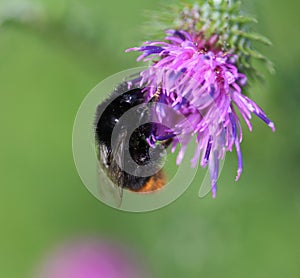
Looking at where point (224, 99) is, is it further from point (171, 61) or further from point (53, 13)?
point (53, 13)

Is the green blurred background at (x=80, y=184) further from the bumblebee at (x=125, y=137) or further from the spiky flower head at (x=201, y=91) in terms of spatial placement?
the bumblebee at (x=125, y=137)

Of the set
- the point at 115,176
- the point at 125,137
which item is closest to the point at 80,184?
the point at 115,176

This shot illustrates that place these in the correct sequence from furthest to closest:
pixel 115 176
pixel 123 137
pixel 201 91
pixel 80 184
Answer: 1. pixel 80 184
2. pixel 201 91
3. pixel 115 176
4. pixel 123 137

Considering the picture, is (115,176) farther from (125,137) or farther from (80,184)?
(80,184)

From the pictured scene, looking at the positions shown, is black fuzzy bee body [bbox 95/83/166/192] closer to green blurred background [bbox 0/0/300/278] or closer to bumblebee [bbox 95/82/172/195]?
bumblebee [bbox 95/82/172/195]

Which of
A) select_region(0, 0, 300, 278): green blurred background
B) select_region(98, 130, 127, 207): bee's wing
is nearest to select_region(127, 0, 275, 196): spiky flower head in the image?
select_region(98, 130, 127, 207): bee's wing

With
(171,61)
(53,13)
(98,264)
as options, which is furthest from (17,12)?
(98,264)
